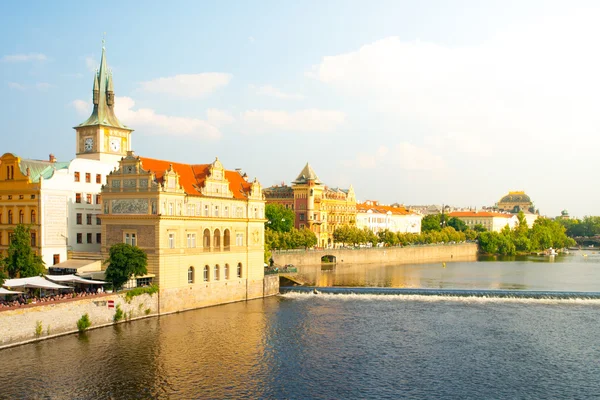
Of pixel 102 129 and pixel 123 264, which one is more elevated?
pixel 102 129

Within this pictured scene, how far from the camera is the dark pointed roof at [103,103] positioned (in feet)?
206

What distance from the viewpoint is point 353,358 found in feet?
129

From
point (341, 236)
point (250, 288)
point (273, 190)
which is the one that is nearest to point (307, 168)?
point (273, 190)

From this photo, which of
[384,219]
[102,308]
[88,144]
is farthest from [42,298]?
[384,219]

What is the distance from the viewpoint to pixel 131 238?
2067 inches

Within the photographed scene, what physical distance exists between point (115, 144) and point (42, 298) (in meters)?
22.8

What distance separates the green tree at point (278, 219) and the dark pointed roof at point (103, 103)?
159 ft

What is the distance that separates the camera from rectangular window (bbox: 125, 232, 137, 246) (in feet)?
172

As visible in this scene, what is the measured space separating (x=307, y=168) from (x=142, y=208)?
90774 millimetres

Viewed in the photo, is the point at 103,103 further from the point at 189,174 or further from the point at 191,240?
the point at 191,240

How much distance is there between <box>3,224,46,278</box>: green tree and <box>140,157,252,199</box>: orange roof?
11074 mm

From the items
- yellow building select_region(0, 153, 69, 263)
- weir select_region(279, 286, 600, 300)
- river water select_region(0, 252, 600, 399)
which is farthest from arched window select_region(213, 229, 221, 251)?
yellow building select_region(0, 153, 69, 263)

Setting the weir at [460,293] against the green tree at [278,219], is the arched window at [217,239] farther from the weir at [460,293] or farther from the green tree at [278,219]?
the green tree at [278,219]

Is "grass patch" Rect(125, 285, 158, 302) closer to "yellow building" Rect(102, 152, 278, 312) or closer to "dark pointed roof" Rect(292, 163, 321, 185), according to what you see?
"yellow building" Rect(102, 152, 278, 312)
